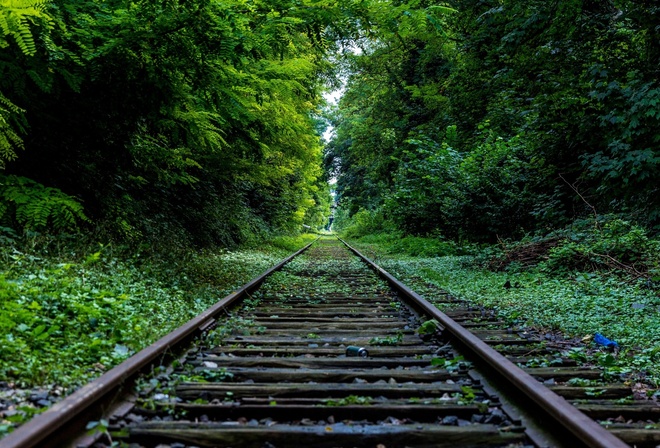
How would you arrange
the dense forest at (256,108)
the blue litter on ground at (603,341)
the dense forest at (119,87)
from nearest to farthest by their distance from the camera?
the blue litter on ground at (603,341), the dense forest at (119,87), the dense forest at (256,108)

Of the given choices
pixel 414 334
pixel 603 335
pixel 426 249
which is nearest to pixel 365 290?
pixel 414 334

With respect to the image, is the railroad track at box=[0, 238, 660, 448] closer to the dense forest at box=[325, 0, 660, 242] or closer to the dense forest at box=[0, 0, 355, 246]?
the dense forest at box=[0, 0, 355, 246]

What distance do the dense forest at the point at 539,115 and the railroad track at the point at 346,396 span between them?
365 centimetres

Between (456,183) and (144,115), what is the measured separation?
8150 millimetres

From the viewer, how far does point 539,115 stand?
9703 mm

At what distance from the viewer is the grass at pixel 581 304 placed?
3997 mm

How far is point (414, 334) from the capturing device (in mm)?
4832

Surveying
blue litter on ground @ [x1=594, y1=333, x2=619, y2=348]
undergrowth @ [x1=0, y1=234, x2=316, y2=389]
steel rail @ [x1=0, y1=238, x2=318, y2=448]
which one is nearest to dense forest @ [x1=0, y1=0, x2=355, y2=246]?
undergrowth @ [x1=0, y1=234, x2=316, y2=389]

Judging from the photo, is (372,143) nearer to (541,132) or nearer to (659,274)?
(541,132)

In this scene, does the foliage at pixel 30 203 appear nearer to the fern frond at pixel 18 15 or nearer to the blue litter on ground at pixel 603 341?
the fern frond at pixel 18 15

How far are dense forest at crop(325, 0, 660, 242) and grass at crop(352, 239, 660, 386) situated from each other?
1909 mm

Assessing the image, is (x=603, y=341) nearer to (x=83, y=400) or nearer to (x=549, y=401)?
(x=549, y=401)

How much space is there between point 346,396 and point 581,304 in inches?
172

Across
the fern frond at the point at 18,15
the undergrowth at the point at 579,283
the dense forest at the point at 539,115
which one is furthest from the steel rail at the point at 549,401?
the fern frond at the point at 18,15
